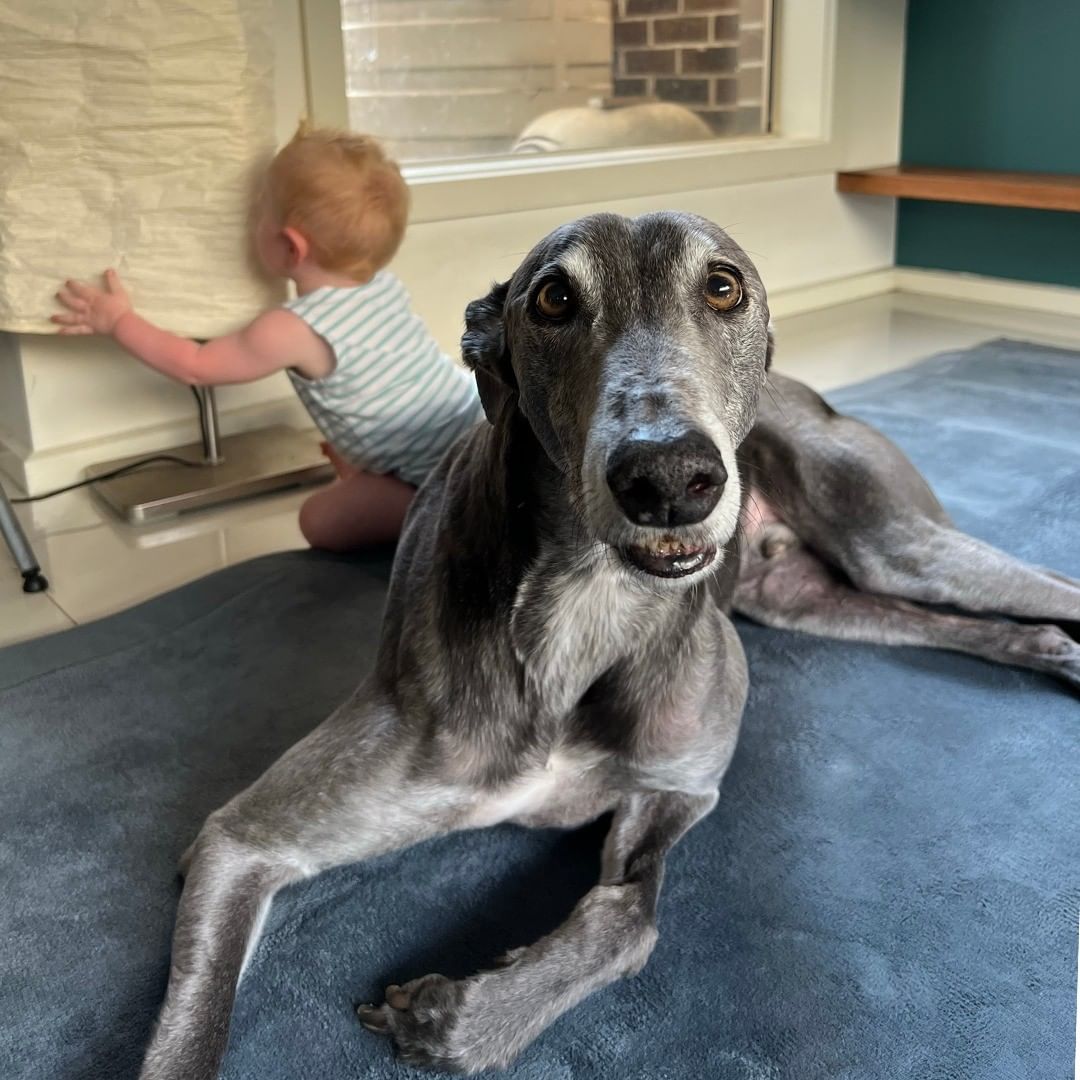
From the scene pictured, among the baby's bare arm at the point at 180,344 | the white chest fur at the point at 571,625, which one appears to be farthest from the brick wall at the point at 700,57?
the white chest fur at the point at 571,625

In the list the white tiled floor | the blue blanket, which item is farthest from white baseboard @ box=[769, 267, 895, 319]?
the blue blanket

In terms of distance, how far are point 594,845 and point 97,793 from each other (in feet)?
2.48

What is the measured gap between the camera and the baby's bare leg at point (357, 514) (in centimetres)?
268

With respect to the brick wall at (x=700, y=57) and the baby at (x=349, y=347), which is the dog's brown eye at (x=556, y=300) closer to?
the baby at (x=349, y=347)

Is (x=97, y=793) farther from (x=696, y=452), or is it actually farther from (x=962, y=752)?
(x=962, y=752)

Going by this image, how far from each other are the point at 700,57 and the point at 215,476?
2.97m

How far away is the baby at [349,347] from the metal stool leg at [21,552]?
0.51 m

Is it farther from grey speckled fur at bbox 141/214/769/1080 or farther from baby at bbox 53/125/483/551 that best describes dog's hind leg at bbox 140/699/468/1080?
baby at bbox 53/125/483/551

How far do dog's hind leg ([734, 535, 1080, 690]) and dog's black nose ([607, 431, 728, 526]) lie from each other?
1171 mm

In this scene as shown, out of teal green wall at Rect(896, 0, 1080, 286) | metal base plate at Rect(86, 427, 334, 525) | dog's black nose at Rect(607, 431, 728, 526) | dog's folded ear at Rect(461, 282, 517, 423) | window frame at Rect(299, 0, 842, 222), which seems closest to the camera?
dog's black nose at Rect(607, 431, 728, 526)

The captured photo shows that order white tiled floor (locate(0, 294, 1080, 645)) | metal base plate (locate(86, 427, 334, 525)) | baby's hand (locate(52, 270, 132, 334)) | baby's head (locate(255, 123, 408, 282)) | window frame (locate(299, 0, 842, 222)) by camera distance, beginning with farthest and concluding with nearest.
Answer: window frame (locate(299, 0, 842, 222))
metal base plate (locate(86, 427, 334, 525))
baby's hand (locate(52, 270, 132, 334))
baby's head (locate(255, 123, 408, 282))
white tiled floor (locate(0, 294, 1080, 645))

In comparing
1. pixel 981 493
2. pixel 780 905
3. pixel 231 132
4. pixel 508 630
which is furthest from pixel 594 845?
pixel 231 132

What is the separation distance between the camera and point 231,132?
9.55ft

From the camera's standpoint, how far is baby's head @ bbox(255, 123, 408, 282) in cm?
265
